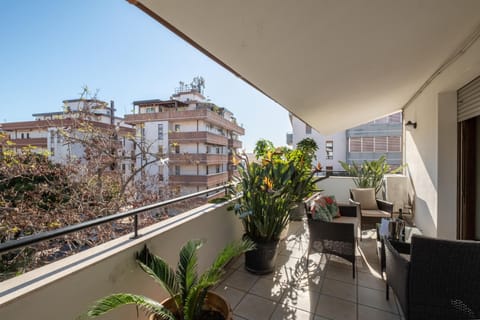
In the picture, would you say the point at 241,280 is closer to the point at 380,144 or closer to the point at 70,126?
the point at 70,126

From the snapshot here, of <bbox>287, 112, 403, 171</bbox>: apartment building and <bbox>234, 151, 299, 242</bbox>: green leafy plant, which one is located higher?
<bbox>287, 112, 403, 171</bbox>: apartment building

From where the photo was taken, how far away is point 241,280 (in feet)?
8.24

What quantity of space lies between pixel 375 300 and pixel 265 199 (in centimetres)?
147

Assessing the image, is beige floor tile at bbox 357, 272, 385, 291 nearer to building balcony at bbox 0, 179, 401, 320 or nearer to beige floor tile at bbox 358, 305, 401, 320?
building balcony at bbox 0, 179, 401, 320


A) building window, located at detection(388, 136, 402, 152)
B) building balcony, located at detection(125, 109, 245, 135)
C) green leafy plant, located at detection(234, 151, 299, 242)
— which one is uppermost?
building balcony, located at detection(125, 109, 245, 135)

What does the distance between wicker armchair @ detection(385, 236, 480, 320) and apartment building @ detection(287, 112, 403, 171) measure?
14.4 metres

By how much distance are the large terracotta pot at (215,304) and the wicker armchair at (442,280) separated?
1.37 metres

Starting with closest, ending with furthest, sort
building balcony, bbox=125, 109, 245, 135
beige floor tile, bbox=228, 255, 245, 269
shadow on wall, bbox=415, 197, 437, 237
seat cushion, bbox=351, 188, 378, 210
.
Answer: beige floor tile, bbox=228, 255, 245, 269 < shadow on wall, bbox=415, 197, 437, 237 < seat cushion, bbox=351, 188, 378, 210 < building balcony, bbox=125, 109, 245, 135

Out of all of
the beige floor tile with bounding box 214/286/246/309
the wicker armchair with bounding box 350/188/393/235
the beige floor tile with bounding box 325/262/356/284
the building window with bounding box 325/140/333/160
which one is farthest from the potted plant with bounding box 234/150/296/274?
the building window with bounding box 325/140/333/160

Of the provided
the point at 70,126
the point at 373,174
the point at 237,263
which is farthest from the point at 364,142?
the point at 70,126

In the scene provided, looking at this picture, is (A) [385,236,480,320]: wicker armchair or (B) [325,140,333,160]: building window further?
(B) [325,140,333,160]: building window

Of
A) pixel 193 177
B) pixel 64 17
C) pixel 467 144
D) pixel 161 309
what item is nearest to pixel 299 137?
pixel 193 177

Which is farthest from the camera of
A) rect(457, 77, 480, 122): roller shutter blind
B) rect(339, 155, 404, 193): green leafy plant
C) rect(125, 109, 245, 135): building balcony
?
rect(125, 109, 245, 135): building balcony

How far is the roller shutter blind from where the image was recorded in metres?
2.49
